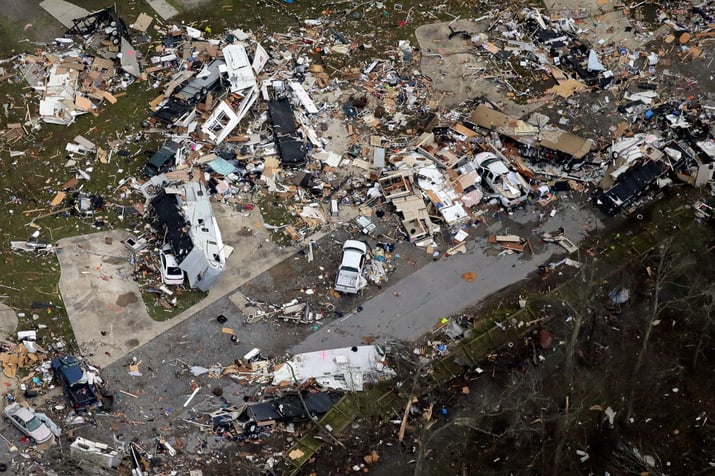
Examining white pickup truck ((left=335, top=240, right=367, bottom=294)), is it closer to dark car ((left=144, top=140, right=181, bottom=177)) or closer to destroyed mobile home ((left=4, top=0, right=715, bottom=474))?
destroyed mobile home ((left=4, top=0, right=715, bottom=474))

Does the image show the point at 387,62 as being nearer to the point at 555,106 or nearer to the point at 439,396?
the point at 555,106

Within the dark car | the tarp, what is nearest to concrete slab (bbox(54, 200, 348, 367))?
the dark car

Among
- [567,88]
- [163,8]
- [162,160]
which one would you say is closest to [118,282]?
[162,160]

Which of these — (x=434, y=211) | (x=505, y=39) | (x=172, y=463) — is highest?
(x=505, y=39)

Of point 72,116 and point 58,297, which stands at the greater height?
point 72,116

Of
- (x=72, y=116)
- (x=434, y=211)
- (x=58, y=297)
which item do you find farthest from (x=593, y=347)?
(x=72, y=116)

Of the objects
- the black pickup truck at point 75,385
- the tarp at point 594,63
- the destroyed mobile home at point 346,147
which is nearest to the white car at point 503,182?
the destroyed mobile home at point 346,147
